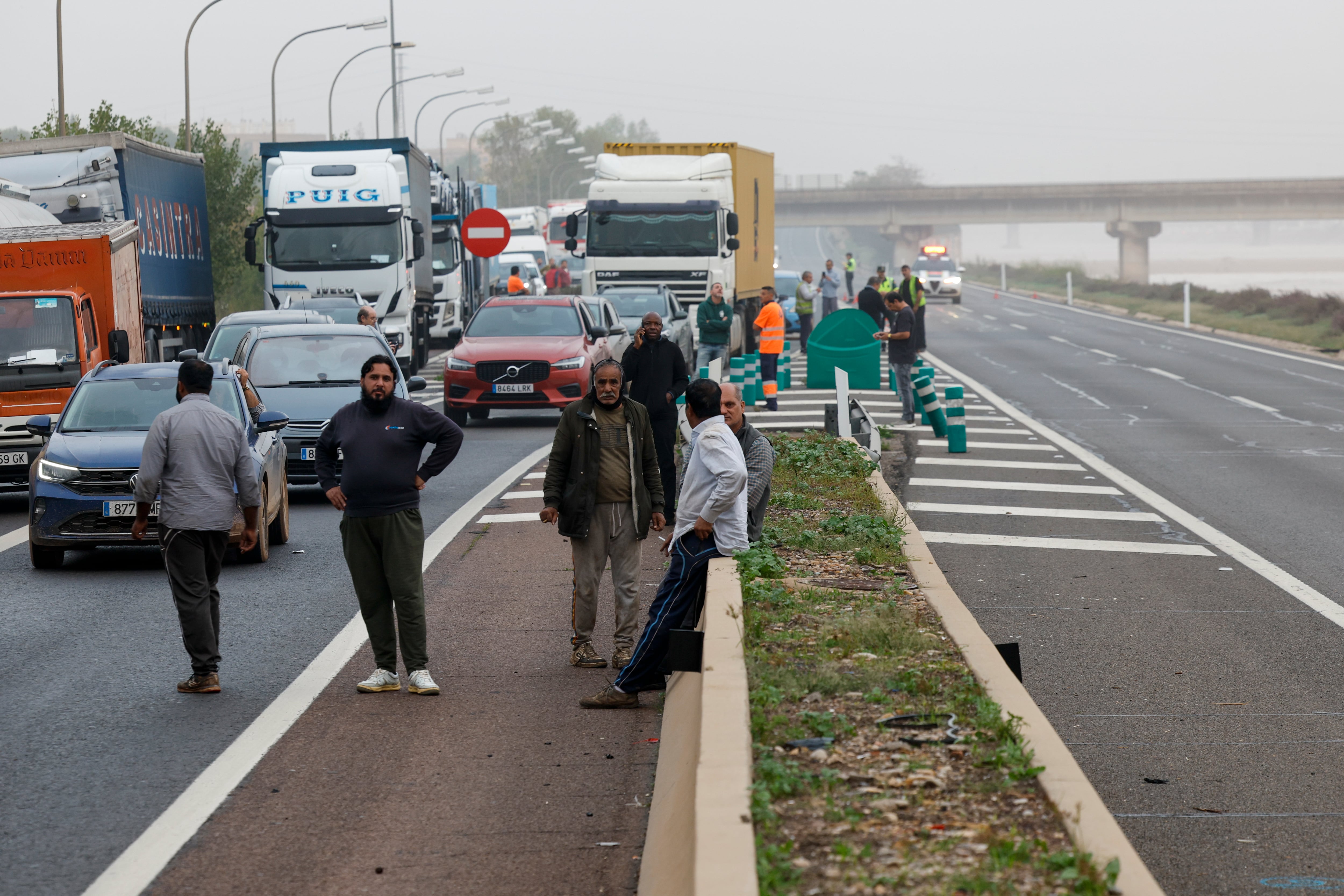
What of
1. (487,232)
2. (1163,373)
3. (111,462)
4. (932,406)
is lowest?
(1163,373)

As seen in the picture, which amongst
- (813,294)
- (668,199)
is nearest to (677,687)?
(668,199)

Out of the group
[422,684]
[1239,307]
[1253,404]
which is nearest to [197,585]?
[422,684]

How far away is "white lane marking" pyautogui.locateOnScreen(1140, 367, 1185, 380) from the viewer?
31969 mm

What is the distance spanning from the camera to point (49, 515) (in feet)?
40.5

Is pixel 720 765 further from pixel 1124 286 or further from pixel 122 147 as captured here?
pixel 1124 286

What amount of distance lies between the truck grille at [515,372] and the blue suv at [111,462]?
8.57 metres

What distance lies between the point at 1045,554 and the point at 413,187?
70.4ft

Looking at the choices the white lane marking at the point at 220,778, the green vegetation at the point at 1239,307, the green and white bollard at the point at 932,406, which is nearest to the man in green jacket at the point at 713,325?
the green and white bollard at the point at 932,406

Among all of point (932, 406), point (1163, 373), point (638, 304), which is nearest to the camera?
point (932, 406)

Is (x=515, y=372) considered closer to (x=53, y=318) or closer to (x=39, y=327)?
(x=53, y=318)

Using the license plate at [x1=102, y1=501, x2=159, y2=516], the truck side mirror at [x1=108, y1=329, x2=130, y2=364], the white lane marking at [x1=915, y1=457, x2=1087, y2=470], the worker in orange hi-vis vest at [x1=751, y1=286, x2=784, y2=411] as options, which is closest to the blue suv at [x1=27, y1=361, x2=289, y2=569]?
the license plate at [x1=102, y1=501, x2=159, y2=516]

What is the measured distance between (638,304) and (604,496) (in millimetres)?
21082

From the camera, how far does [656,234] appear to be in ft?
104

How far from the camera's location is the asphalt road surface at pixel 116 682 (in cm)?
620
